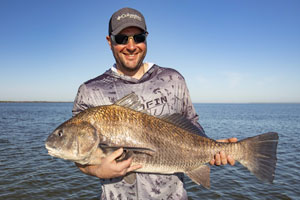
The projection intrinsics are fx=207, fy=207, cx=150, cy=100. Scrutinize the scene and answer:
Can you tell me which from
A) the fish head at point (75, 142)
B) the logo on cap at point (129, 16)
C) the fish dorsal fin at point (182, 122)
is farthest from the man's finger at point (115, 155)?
the logo on cap at point (129, 16)

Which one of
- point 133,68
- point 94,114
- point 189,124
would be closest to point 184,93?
point 189,124

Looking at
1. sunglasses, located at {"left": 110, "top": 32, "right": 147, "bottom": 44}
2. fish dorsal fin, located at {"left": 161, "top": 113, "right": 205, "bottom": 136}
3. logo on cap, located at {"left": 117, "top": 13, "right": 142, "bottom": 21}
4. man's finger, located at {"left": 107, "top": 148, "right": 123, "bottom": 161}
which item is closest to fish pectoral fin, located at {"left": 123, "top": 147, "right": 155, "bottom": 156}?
man's finger, located at {"left": 107, "top": 148, "right": 123, "bottom": 161}

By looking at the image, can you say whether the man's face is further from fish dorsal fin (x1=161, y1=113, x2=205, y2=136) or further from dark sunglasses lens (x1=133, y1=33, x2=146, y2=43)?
fish dorsal fin (x1=161, y1=113, x2=205, y2=136)

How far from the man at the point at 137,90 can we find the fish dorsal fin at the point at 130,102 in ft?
0.85

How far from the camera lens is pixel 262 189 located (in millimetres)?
10336

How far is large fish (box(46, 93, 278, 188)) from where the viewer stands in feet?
10.3

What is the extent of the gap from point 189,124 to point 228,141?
2.86 feet

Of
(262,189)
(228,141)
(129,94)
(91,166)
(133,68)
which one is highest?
(133,68)

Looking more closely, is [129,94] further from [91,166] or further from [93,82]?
[91,166]

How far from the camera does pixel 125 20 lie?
12.0 feet

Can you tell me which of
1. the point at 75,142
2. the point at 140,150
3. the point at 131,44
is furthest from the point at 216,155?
the point at 131,44

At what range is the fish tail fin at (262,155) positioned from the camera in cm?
345

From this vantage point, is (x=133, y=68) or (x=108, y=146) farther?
(x=133, y=68)

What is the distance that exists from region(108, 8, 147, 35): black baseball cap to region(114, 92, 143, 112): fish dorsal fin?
1.20 metres
